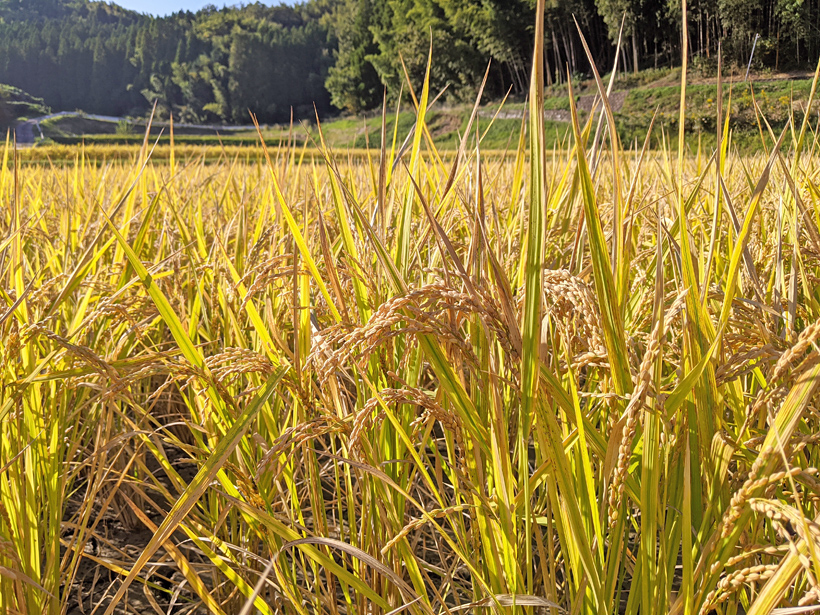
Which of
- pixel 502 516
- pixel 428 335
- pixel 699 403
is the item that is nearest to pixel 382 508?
pixel 502 516

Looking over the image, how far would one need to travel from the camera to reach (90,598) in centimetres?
101

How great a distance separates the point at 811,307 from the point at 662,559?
55cm

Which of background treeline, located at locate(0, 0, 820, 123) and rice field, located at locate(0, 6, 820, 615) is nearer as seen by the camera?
rice field, located at locate(0, 6, 820, 615)

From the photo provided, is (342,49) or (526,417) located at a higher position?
(342,49)

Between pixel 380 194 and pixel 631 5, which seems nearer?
pixel 380 194

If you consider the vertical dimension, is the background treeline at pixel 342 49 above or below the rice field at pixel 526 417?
above

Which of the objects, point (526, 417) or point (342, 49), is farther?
point (342, 49)

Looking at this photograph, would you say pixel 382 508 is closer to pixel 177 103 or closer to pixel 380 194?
pixel 380 194

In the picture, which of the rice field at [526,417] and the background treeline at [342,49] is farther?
the background treeline at [342,49]

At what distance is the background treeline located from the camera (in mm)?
23625

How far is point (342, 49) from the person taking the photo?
182ft

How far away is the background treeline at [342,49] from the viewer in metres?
23.6

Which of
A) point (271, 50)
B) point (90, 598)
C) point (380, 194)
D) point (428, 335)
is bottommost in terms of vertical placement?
point (90, 598)

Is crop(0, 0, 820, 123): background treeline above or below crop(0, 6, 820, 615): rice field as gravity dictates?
above
